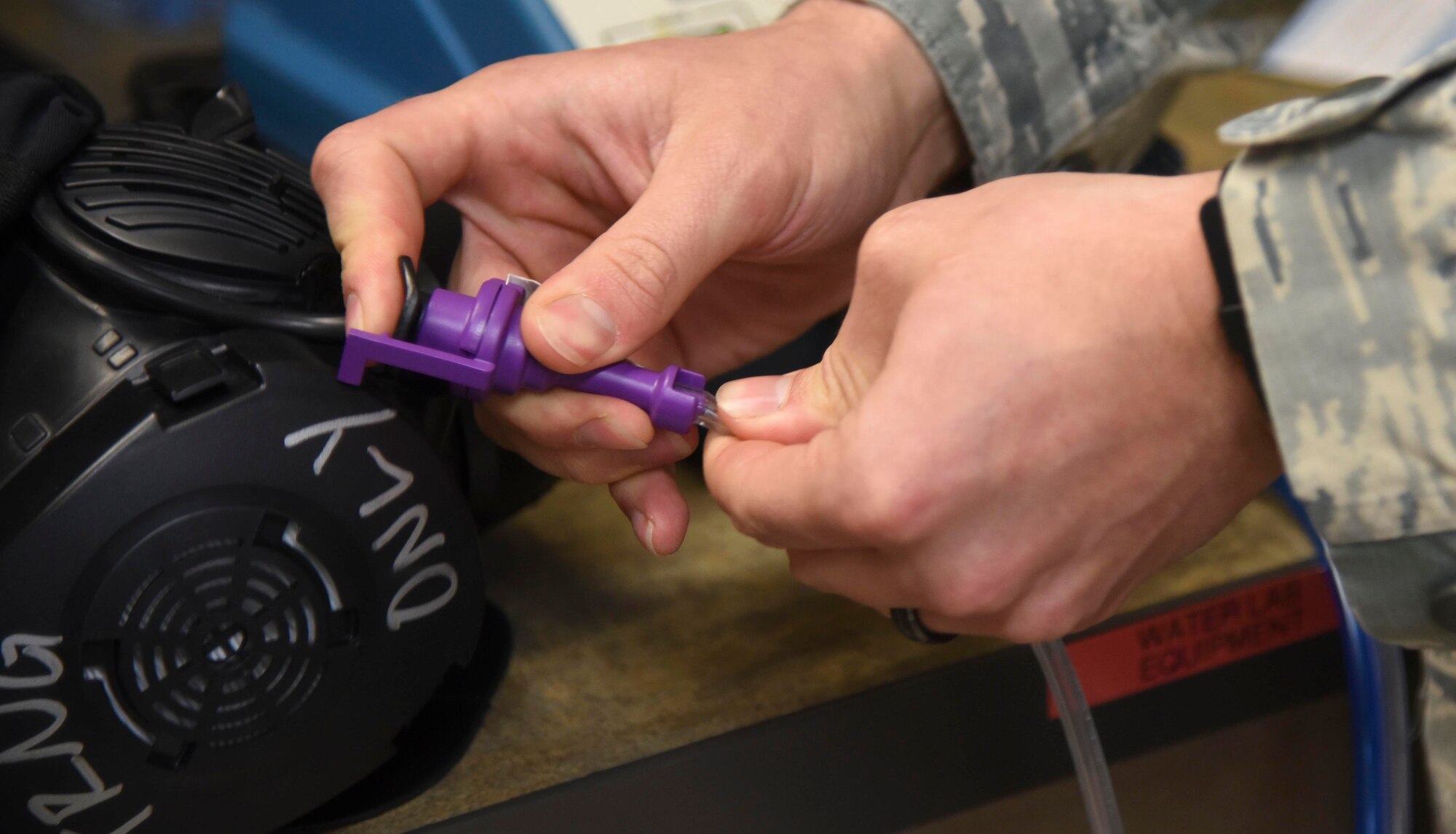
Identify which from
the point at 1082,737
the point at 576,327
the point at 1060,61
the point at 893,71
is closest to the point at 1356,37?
the point at 1060,61

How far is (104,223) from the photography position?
41 centimetres

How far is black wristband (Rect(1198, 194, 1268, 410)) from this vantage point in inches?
14.1

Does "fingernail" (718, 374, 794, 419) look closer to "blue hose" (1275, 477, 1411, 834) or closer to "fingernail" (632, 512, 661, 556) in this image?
"fingernail" (632, 512, 661, 556)

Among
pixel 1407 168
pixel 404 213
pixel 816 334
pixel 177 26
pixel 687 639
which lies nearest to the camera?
pixel 1407 168

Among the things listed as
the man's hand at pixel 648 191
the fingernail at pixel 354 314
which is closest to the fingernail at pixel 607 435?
the man's hand at pixel 648 191

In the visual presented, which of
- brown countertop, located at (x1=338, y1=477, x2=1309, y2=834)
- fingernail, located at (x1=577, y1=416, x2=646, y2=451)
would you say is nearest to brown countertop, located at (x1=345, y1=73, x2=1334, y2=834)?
brown countertop, located at (x1=338, y1=477, x2=1309, y2=834)

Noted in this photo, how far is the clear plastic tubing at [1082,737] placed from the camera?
0.49 metres

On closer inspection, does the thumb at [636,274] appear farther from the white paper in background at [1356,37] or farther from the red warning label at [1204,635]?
the white paper in background at [1356,37]

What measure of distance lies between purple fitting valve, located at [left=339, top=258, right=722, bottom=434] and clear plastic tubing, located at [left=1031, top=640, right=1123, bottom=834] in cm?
20

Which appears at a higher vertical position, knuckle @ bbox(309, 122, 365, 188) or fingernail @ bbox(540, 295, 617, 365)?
knuckle @ bbox(309, 122, 365, 188)

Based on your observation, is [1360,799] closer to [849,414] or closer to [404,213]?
[849,414]

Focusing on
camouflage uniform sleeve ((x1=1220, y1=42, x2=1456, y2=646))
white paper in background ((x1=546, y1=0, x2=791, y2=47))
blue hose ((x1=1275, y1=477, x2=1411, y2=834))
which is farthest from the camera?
white paper in background ((x1=546, y1=0, x2=791, y2=47))

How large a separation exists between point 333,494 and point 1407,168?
0.39 metres

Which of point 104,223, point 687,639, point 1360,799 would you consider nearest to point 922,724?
point 687,639
